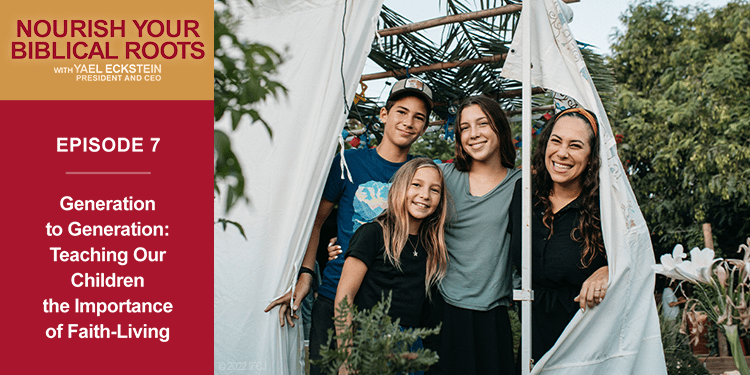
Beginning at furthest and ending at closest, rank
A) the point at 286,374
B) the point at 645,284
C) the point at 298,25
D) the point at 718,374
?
the point at 718,374, the point at 298,25, the point at 286,374, the point at 645,284

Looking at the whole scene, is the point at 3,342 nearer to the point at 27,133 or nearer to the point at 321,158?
the point at 27,133

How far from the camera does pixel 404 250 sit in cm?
242

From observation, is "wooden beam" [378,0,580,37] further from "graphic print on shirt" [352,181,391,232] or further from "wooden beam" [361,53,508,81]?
"graphic print on shirt" [352,181,391,232]

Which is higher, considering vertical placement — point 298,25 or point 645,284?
point 298,25

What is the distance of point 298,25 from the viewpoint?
2643mm

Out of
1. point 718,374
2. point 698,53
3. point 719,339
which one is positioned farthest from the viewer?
point 698,53

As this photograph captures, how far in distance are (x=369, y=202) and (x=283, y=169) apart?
1.41 feet

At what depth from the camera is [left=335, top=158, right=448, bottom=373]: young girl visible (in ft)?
7.72

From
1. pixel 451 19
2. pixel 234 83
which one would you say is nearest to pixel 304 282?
pixel 234 83

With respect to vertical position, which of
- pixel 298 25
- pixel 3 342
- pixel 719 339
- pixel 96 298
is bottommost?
pixel 719 339

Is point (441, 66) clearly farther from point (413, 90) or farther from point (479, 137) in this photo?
point (479, 137)

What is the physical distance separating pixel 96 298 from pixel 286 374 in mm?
926

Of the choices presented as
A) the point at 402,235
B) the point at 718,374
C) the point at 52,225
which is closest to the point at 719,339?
the point at 718,374

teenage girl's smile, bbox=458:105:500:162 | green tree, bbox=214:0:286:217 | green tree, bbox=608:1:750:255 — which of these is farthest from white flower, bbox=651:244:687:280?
green tree, bbox=608:1:750:255
